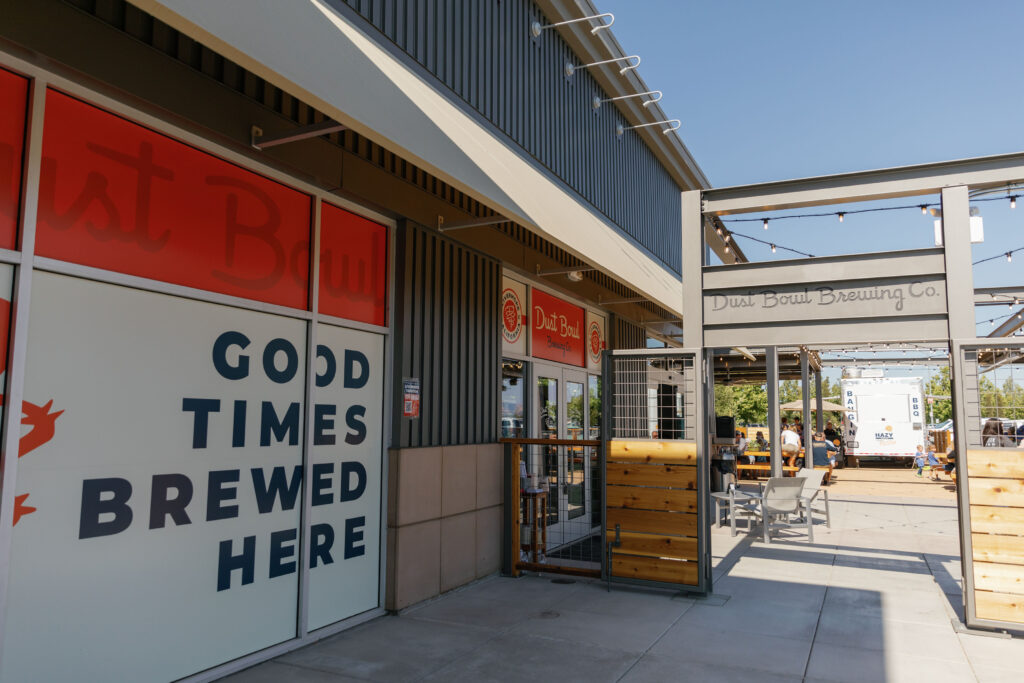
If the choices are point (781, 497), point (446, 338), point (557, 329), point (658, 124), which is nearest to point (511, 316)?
point (557, 329)

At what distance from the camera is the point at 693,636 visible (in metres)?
5.56

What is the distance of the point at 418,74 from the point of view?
239 inches

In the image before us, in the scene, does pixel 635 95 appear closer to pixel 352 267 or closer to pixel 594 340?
pixel 594 340

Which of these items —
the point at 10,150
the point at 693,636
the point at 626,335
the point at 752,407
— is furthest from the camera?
the point at 752,407

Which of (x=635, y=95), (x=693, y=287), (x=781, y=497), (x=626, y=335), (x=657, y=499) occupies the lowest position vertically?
(x=781, y=497)

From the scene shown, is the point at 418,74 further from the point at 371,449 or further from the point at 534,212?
the point at 371,449

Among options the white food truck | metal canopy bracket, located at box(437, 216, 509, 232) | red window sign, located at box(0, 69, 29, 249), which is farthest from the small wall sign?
the white food truck

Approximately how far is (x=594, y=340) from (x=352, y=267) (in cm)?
600

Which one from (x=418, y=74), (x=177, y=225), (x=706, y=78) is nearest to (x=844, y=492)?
(x=706, y=78)

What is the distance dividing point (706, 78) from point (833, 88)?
3.83m

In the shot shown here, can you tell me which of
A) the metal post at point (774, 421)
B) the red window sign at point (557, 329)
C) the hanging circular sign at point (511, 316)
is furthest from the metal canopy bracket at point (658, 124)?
the metal post at point (774, 421)

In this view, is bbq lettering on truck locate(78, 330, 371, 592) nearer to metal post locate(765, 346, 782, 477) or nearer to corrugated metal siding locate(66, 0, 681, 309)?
corrugated metal siding locate(66, 0, 681, 309)

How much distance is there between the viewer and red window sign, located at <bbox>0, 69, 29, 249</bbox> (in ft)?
11.5

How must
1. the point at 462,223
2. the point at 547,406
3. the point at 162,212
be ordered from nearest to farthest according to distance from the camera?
1. the point at 162,212
2. the point at 462,223
3. the point at 547,406
